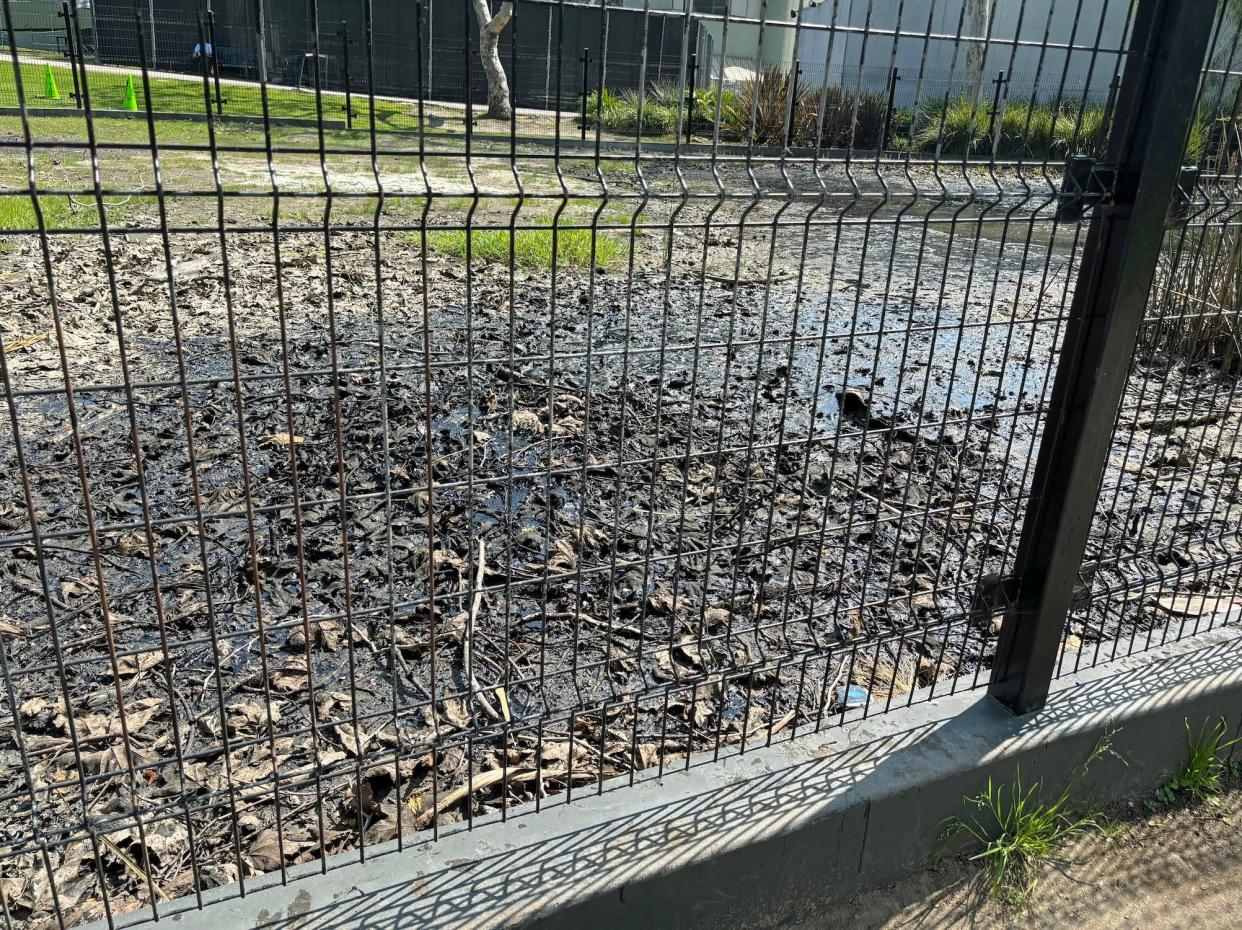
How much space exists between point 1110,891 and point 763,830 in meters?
1.13

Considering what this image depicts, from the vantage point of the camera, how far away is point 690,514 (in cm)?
450

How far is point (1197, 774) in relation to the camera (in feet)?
11.0

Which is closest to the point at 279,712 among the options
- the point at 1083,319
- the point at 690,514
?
the point at 690,514

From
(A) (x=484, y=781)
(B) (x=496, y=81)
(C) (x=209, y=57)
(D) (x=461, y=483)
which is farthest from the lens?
(B) (x=496, y=81)

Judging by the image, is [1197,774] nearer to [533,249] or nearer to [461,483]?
[461,483]

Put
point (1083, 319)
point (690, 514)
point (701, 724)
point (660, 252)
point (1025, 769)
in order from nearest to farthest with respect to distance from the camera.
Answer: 1. point (1083, 319)
2. point (1025, 769)
3. point (701, 724)
4. point (690, 514)
5. point (660, 252)

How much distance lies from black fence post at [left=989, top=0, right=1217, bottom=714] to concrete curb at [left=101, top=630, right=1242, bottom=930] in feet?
0.80

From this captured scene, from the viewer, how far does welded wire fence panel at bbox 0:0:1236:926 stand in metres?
2.09

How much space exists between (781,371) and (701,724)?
3.31m

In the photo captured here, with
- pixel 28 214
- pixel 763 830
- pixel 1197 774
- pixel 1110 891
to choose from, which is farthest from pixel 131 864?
pixel 28 214

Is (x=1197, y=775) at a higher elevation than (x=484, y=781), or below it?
below

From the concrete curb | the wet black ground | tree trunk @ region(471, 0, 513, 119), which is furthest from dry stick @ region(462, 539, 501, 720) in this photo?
tree trunk @ region(471, 0, 513, 119)

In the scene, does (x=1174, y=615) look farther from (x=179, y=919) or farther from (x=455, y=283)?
(x=455, y=283)

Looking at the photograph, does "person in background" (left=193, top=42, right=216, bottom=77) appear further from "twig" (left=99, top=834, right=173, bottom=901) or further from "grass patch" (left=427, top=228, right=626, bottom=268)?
"grass patch" (left=427, top=228, right=626, bottom=268)
